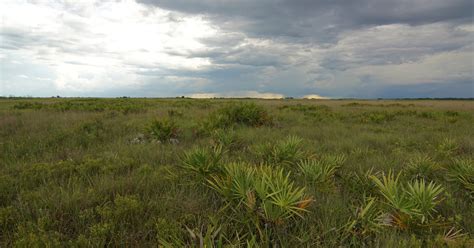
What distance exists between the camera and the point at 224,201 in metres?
3.48

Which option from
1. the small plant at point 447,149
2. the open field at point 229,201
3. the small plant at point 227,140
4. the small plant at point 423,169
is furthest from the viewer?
the small plant at point 227,140

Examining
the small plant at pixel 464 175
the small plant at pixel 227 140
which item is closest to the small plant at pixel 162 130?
the small plant at pixel 227 140

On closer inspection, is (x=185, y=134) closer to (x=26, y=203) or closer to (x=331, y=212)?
(x=26, y=203)

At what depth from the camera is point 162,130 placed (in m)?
7.90

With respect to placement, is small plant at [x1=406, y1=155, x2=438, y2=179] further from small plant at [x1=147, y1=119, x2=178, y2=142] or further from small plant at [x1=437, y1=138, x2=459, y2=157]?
small plant at [x1=147, y1=119, x2=178, y2=142]

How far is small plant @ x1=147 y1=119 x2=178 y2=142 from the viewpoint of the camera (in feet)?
25.6

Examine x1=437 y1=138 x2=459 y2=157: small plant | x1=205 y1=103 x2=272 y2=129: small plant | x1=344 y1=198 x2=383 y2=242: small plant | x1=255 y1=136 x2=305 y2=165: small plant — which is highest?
x1=205 y1=103 x2=272 y2=129: small plant

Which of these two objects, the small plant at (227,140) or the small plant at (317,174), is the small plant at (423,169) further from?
the small plant at (227,140)

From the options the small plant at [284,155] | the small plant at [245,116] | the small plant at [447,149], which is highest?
the small plant at [245,116]

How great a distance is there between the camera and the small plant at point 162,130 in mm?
7809

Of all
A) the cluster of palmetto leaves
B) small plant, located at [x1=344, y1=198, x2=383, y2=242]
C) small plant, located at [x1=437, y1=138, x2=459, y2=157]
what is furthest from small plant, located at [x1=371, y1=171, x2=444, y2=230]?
small plant, located at [x1=437, y1=138, x2=459, y2=157]

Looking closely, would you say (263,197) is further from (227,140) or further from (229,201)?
(227,140)

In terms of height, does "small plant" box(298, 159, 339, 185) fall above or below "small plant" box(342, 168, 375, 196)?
above

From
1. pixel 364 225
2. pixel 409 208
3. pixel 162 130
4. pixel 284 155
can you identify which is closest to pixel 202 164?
pixel 284 155
